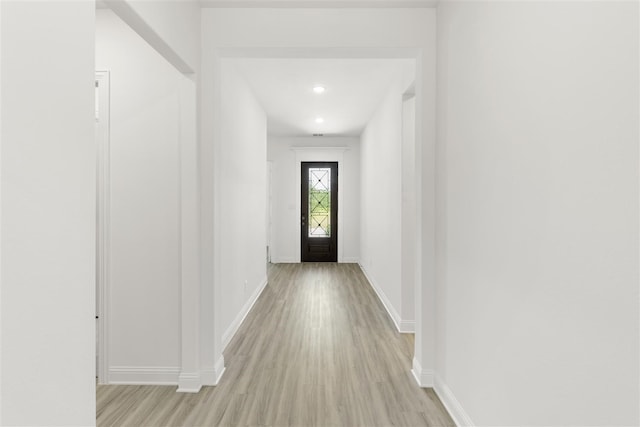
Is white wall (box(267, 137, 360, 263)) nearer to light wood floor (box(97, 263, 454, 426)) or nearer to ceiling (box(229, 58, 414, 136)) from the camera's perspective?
ceiling (box(229, 58, 414, 136))

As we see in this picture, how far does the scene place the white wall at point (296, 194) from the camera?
7.84m

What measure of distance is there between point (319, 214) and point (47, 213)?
6935 mm

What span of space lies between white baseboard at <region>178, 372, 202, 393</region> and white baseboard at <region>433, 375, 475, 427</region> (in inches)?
65.6

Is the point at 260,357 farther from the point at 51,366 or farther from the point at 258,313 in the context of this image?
the point at 51,366

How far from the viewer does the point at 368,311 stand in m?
4.38

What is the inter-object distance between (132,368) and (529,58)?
3.05 meters

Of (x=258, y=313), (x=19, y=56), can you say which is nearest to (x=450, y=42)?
(x=19, y=56)

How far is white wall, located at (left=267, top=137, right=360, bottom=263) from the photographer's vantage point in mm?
7844

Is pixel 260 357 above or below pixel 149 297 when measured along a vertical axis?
below

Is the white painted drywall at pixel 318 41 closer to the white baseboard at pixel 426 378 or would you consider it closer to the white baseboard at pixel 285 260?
the white baseboard at pixel 426 378

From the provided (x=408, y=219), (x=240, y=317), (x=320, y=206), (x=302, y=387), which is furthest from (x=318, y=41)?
(x=320, y=206)

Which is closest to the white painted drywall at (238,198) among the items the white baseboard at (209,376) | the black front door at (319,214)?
the white baseboard at (209,376)

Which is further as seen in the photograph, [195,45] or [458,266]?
[195,45]

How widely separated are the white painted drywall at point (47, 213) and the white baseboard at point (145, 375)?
1.33 metres
